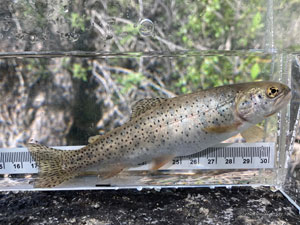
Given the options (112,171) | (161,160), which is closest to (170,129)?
(161,160)

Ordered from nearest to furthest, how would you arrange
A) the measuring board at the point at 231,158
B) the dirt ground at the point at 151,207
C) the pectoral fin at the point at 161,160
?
the dirt ground at the point at 151,207 → the pectoral fin at the point at 161,160 → the measuring board at the point at 231,158

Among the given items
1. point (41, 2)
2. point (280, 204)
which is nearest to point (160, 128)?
point (280, 204)

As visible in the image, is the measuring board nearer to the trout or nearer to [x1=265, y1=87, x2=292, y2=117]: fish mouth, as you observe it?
the trout

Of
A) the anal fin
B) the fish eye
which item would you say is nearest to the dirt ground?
the anal fin

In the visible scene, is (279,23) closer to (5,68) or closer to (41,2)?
(41,2)

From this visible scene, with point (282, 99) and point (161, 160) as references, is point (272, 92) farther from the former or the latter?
point (161, 160)

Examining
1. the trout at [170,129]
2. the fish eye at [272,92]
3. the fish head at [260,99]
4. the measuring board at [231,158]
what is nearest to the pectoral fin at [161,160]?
the trout at [170,129]

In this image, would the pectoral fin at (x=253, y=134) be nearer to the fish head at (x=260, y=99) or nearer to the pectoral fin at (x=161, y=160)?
the fish head at (x=260, y=99)
